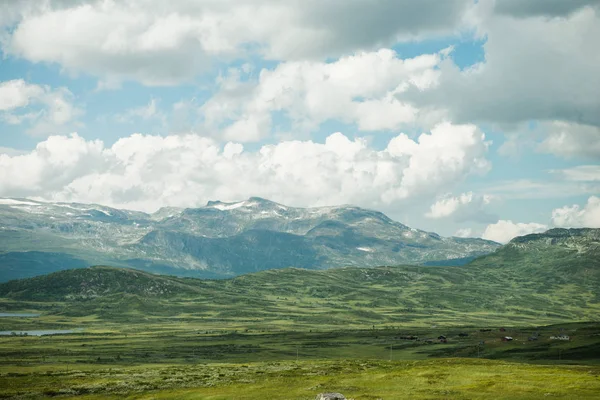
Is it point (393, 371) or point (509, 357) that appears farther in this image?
point (509, 357)

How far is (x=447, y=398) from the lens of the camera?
87625 mm

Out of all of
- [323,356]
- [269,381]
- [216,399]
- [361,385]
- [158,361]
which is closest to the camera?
[216,399]

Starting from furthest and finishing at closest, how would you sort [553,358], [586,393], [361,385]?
[553,358], [361,385], [586,393]

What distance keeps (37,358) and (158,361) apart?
37702 mm

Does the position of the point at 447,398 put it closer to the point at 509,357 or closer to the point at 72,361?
the point at 509,357

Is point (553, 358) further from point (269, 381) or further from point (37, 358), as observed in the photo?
point (37, 358)

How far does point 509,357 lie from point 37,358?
144 m

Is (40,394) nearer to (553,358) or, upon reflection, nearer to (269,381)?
(269,381)

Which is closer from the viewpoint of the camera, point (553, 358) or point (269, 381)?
point (269, 381)

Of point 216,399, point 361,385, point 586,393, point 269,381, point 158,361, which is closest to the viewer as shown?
point 586,393

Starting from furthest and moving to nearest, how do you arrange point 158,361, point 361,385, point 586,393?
point 158,361
point 361,385
point 586,393

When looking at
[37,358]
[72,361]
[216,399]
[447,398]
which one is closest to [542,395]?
[447,398]

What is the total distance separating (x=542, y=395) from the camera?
8644 centimetres

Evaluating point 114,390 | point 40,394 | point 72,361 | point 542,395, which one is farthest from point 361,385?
point 72,361
